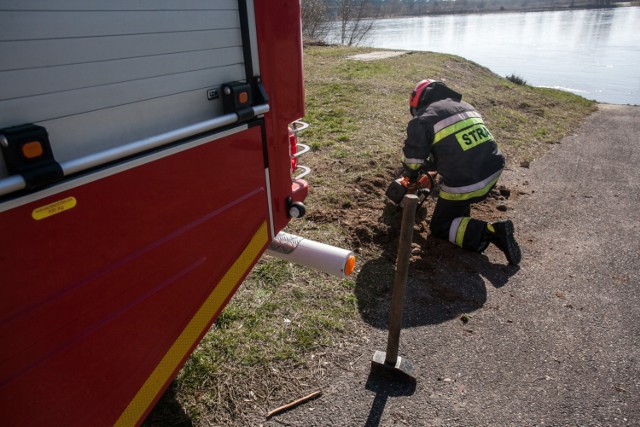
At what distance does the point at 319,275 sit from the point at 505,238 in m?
1.77

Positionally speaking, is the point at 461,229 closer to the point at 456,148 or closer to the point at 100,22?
the point at 456,148

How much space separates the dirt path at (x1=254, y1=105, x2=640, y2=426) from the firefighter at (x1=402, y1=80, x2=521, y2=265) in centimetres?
23

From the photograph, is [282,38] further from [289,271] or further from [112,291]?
[289,271]

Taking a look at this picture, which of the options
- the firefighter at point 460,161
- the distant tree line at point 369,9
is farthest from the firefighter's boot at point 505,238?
the distant tree line at point 369,9

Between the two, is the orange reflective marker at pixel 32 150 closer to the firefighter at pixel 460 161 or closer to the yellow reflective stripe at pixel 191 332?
the yellow reflective stripe at pixel 191 332

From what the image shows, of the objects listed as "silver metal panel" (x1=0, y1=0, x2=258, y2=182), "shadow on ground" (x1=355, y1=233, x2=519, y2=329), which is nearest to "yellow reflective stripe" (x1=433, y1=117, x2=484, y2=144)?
"shadow on ground" (x1=355, y1=233, x2=519, y2=329)

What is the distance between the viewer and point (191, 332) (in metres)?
2.12

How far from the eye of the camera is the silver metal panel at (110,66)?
1344 mm

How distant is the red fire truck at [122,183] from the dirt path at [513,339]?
1.20 m

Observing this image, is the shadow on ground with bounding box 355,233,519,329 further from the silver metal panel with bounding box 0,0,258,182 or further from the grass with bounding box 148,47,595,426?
the silver metal panel with bounding box 0,0,258,182

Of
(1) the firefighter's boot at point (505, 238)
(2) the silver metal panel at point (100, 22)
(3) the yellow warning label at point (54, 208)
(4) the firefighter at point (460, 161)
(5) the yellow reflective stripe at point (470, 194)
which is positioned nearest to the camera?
(2) the silver metal panel at point (100, 22)

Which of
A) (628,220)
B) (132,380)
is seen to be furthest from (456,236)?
(132,380)

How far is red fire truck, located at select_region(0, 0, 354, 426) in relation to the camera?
1395 millimetres

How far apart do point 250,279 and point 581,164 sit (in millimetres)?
6144
